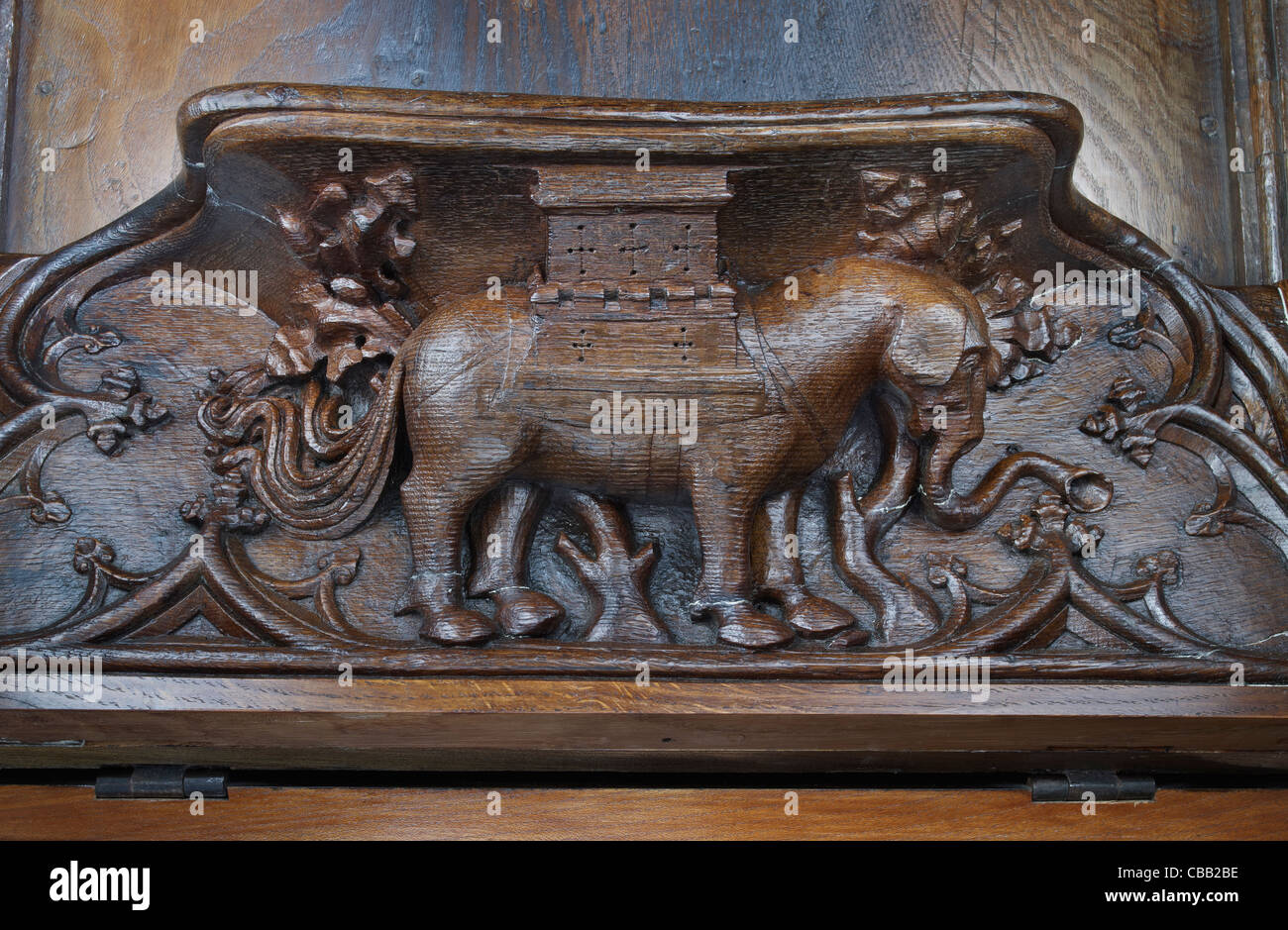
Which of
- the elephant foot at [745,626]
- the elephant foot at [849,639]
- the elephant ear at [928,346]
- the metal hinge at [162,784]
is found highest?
the elephant ear at [928,346]

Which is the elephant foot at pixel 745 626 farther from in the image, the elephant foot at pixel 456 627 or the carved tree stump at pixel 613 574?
the elephant foot at pixel 456 627

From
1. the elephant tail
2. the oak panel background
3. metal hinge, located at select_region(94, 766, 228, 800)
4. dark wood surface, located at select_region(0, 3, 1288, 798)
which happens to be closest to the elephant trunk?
dark wood surface, located at select_region(0, 3, 1288, 798)

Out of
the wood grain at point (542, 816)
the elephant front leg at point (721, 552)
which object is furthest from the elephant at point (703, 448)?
the wood grain at point (542, 816)

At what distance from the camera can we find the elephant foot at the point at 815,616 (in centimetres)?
115

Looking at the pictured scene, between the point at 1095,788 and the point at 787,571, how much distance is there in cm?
38

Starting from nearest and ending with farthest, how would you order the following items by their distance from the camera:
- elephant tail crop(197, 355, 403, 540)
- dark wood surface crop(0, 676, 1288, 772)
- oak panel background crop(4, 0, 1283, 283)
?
dark wood surface crop(0, 676, 1288, 772) → elephant tail crop(197, 355, 403, 540) → oak panel background crop(4, 0, 1283, 283)

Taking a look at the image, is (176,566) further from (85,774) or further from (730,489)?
(730,489)

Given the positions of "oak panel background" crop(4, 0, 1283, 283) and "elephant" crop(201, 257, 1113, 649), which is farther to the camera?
"oak panel background" crop(4, 0, 1283, 283)

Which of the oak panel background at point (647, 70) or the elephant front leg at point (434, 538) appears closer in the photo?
the elephant front leg at point (434, 538)

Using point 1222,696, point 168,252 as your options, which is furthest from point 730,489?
point 168,252

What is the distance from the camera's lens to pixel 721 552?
3.82 ft

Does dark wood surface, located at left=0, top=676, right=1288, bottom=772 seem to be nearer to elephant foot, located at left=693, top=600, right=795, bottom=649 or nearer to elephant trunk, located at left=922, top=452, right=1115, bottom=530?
elephant foot, located at left=693, top=600, right=795, bottom=649

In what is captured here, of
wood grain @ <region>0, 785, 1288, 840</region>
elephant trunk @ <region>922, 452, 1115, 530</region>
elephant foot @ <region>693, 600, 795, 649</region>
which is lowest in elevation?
wood grain @ <region>0, 785, 1288, 840</region>

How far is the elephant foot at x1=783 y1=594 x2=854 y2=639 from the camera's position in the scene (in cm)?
115
